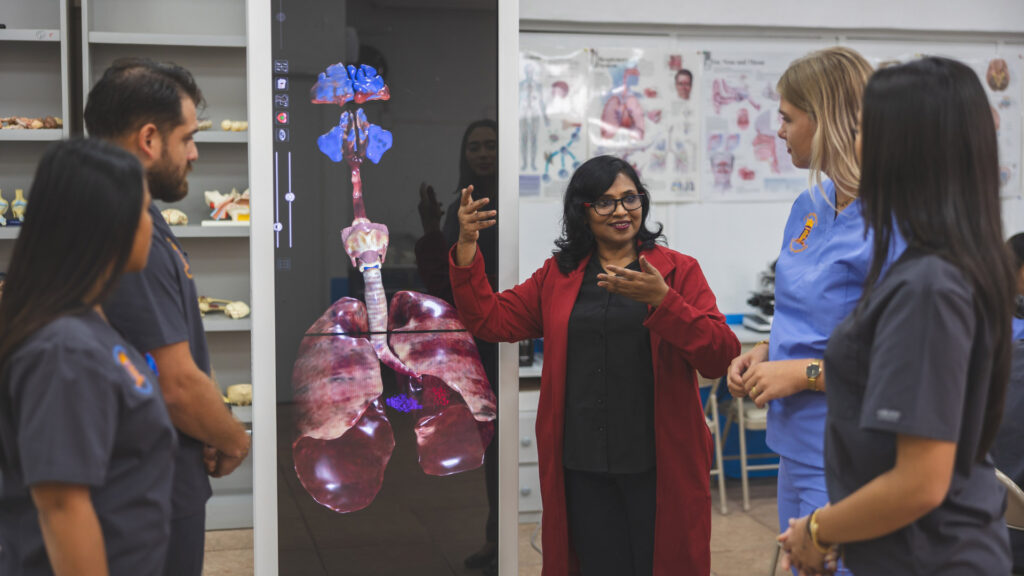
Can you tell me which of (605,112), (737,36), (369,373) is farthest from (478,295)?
(737,36)

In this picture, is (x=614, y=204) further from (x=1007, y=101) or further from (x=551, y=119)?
(x=1007, y=101)

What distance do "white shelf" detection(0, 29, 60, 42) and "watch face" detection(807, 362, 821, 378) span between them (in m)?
3.29

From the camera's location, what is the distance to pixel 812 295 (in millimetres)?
1589

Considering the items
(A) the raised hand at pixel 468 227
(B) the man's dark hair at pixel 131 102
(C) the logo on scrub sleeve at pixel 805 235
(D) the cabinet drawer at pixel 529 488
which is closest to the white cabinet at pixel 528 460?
(D) the cabinet drawer at pixel 529 488

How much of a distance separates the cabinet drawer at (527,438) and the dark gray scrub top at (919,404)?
2561 millimetres

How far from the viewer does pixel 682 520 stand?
6.78ft

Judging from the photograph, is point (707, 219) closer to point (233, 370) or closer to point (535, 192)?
point (535, 192)

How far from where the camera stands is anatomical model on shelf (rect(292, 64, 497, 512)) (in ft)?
7.14

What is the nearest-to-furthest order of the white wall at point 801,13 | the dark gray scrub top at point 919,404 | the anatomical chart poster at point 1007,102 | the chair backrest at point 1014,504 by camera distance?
1. the dark gray scrub top at point 919,404
2. the chair backrest at point 1014,504
3. the white wall at point 801,13
4. the anatomical chart poster at point 1007,102

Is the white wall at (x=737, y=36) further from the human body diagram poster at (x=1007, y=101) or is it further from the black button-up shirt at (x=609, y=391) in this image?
the black button-up shirt at (x=609, y=391)

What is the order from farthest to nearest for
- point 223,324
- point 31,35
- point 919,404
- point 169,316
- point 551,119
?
point 551,119
point 223,324
point 31,35
point 169,316
point 919,404

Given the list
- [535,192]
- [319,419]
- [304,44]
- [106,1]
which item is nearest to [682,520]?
[319,419]

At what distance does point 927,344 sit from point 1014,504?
3.81 feet

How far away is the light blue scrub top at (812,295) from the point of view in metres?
1.56
